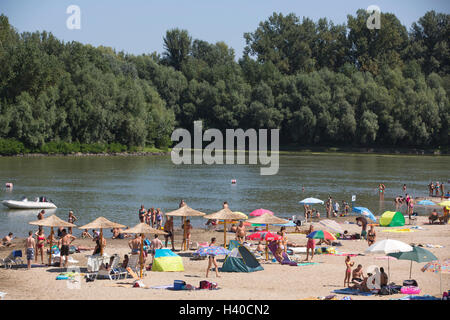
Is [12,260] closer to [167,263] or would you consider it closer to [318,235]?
[167,263]

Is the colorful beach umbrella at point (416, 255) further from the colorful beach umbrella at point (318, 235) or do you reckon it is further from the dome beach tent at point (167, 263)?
the dome beach tent at point (167, 263)

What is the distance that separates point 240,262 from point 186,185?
132ft

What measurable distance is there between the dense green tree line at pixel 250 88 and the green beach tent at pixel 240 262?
77.5m

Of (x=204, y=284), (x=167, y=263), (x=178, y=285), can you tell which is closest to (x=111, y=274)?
(x=167, y=263)

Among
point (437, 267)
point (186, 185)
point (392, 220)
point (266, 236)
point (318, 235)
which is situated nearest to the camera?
point (437, 267)

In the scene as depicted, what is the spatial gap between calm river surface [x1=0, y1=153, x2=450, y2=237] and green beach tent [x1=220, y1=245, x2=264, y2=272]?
13.6 metres

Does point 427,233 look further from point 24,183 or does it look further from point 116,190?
point 24,183

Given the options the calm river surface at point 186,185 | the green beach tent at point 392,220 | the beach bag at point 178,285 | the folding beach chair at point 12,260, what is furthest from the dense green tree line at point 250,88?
the beach bag at point 178,285

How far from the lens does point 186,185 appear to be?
209 ft

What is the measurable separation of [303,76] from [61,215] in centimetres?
9415

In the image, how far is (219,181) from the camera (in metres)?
67.8

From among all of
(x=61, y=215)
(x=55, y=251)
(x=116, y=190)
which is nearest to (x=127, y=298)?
(x=55, y=251)

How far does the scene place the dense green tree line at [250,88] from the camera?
334 ft

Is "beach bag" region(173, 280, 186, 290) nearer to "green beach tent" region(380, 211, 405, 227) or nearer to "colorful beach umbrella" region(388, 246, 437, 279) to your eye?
"colorful beach umbrella" region(388, 246, 437, 279)
